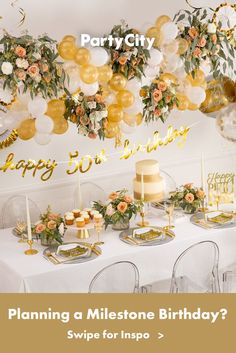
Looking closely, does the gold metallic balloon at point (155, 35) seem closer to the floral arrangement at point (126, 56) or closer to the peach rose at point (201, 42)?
the floral arrangement at point (126, 56)

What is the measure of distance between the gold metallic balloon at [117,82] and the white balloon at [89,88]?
237 millimetres

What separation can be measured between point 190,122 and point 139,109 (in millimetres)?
1377

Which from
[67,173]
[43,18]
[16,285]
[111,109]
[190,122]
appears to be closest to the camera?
[16,285]

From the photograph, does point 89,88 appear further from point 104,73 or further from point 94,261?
point 94,261

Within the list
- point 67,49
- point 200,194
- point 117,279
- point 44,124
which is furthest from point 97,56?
point 117,279

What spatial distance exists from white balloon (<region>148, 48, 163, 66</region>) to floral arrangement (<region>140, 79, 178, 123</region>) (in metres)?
0.23

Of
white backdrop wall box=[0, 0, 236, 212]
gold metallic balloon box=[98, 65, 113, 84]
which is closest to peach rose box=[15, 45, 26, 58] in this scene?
gold metallic balloon box=[98, 65, 113, 84]

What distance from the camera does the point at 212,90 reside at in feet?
19.2

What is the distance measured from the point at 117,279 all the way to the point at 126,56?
1894 millimetres

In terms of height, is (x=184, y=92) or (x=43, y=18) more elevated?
(x=43, y=18)

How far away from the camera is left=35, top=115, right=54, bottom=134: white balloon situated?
4.95 metres

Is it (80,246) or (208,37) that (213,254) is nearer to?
(80,246)

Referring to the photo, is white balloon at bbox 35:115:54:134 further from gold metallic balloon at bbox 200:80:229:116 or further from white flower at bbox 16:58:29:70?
gold metallic balloon at bbox 200:80:229:116
